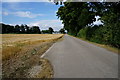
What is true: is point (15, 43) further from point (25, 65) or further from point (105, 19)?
point (25, 65)

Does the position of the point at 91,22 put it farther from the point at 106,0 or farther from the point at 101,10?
the point at 106,0

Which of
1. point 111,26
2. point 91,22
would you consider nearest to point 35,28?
point 91,22

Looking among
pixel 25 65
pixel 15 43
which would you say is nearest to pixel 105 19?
pixel 25 65

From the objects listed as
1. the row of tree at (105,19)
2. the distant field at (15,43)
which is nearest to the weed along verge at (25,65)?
the distant field at (15,43)

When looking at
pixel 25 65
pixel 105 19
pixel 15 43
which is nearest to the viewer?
pixel 25 65

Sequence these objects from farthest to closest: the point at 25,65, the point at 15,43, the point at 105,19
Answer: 1. the point at 15,43
2. the point at 105,19
3. the point at 25,65

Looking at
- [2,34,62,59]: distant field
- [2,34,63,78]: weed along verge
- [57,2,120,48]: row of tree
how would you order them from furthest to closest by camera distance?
[57,2,120,48]: row of tree, [2,34,62,59]: distant field, [2,34,63,78]: weed along verge

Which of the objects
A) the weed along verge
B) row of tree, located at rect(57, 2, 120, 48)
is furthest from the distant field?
row of tree, located at rect(57, 2, 120, 48)

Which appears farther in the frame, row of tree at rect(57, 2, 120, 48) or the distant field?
row of tree at rect(57, 2, 120, 48)

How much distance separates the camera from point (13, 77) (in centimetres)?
521

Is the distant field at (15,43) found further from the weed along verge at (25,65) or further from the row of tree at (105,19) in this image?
the row of tree at (105,19)

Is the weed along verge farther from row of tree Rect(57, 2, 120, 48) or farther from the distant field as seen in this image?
row of tree Rect(57, 2, 120, 48)

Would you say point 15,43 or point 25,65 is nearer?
point 25,65

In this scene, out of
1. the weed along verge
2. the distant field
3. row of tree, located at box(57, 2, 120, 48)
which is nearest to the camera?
the weed along verge
